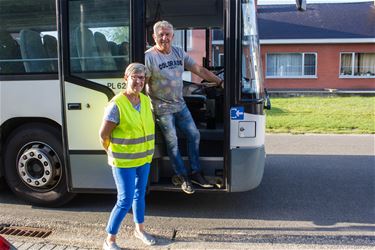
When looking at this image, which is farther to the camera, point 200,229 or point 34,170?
point 34,170

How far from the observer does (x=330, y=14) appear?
96.9 ft

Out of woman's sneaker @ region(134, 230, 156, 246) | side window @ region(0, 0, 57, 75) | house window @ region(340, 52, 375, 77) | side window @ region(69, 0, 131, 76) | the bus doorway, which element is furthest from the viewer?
house window @ region(340, 52, 375, 77)

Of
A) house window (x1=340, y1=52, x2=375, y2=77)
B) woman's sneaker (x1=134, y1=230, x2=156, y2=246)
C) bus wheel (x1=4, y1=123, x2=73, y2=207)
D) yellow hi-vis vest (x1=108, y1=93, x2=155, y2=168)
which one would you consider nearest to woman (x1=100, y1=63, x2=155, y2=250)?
yellow hi-vis vest (x1=108, y1=93, x2=155, y2=168)

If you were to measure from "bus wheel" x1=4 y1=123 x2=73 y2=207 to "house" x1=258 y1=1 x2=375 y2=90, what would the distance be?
22930 mm

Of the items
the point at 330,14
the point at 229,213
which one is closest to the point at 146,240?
the point at 229,213

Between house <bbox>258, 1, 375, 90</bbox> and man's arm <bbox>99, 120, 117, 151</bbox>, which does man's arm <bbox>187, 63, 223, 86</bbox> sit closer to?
man's arm <bbox>99, 120, 117, 151</bbox>

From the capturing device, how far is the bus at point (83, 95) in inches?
199

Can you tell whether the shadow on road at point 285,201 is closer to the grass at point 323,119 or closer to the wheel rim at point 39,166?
the wheel rim at point 39,166

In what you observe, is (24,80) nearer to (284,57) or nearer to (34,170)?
(34,170)

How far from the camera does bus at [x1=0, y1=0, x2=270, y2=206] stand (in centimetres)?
504

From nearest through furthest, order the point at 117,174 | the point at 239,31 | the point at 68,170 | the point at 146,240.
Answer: the point at 117,174 → the point at 146,240 → the point at 239,31 → the point at 68,170

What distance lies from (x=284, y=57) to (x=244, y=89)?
23.8 m

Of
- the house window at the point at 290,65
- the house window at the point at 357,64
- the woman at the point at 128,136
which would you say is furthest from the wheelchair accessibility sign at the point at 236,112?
the house window at the point at 357,64

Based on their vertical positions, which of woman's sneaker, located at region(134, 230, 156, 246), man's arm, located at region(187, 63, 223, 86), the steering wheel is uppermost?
man's arm, located at region(187, 63, 223, 86)
